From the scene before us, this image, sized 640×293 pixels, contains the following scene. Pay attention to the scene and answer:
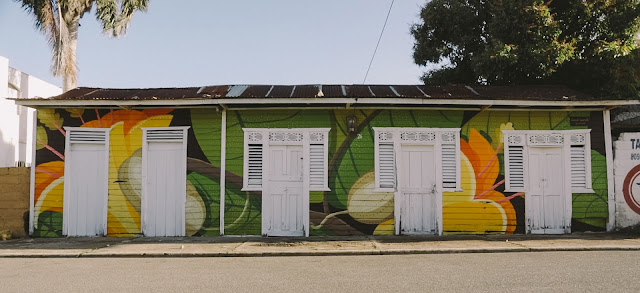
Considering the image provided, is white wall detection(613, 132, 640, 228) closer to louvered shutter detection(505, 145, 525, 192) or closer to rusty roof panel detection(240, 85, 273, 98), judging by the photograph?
louvered shutter detection(505, 145, 525, 192)

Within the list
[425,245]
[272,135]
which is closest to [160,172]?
[272,135]

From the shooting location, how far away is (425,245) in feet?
32.2

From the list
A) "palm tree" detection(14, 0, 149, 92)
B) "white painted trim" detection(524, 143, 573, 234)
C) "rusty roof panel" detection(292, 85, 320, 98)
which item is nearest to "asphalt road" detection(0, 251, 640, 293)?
"white painted trim" detection(524, 143, 573, 234)

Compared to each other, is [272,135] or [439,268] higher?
[272,135]

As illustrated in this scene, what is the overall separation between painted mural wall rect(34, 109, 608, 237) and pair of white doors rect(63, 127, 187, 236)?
0.17 metres

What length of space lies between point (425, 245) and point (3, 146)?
22.4m

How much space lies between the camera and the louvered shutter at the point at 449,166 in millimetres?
11422

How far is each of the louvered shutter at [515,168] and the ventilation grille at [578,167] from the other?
1169mm

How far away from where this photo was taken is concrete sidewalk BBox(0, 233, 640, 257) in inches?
365

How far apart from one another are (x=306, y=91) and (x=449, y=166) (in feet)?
12.9

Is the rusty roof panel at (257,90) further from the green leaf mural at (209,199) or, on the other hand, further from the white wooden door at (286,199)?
the green leaf mural at (209,199)

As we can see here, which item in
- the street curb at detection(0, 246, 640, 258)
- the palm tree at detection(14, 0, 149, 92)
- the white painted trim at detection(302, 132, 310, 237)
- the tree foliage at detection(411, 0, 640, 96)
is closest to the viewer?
the street curb at detection(0, 246, 640, 258)

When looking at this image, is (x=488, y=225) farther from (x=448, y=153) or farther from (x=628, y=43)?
(x=628, y=43)

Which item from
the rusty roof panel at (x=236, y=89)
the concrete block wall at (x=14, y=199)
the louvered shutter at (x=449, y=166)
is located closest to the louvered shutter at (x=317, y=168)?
the rusty roof panel at (x=236, y=89)
